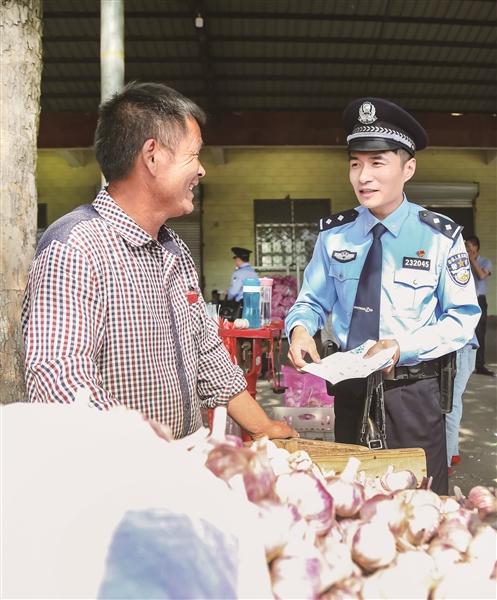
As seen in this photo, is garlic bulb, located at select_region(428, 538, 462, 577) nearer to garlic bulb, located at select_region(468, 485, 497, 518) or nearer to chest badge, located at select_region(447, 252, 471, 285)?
garlic bulb, located at select_region(468, 485, 497, 518)

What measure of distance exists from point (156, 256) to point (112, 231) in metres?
0.16

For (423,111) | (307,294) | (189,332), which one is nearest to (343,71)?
(423,111)

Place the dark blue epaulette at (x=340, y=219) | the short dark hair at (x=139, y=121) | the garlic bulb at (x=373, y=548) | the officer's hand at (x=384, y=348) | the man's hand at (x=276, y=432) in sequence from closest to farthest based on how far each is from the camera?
the garlic bulb at (x=373, y=548)
the short dark hair at (x=139, y=121)
the man's hand at (x=276, y=432)
the officer's hand at (x=384, y=348)
the dark blue epaulette at (x=340, y=219)

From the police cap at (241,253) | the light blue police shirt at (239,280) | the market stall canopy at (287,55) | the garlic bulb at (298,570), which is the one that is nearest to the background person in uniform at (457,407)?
the garlic bulb at (298,570)

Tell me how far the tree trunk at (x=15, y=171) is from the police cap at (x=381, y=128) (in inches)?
49.4

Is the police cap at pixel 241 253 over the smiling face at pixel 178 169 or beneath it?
over

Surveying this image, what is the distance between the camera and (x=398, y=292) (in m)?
2.29

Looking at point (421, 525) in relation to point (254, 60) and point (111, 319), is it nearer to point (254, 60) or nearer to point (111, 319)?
point (111, 319)

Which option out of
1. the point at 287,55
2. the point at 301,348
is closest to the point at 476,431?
the point at 301,348

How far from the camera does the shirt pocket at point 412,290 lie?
2256 mm

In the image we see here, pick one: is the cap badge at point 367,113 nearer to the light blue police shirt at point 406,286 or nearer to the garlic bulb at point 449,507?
the light blue police shirt at point 406,286

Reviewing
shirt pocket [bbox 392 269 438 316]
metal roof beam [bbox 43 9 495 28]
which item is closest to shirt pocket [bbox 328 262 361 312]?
shirt pocket [bbox 392 269 438 316]

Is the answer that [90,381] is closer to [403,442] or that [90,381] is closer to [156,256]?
[156,256]

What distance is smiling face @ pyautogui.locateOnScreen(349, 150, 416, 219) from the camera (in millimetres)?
2229
